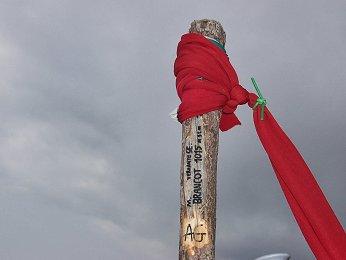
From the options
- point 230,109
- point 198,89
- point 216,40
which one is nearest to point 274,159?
point 230,109

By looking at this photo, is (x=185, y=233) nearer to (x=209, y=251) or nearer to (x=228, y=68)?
(x=209, y=251)

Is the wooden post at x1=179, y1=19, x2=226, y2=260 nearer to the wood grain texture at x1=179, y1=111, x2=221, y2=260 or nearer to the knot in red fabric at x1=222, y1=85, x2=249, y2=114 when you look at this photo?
the wood grain texture at x1=179, y1=111, x2=221, y2=260

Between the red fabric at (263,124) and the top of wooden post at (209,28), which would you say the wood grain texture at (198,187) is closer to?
the red fabric at (263,124)

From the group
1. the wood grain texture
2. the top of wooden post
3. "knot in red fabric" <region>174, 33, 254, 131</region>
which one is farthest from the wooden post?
the top of wooden post

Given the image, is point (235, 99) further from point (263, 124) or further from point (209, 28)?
point (209, 28)

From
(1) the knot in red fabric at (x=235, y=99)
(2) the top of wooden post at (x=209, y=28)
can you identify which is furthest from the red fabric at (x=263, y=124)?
(2) the top of wooden post at (x=209, y=28)

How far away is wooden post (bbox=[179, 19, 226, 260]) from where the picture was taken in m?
4.18

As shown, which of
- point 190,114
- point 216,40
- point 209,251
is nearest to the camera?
point 209,251

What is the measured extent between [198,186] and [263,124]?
1009mm

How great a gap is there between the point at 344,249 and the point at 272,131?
128 centimetres

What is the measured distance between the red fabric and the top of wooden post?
0.11 metres

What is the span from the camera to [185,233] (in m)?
4.22

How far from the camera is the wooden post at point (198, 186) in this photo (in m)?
4.18

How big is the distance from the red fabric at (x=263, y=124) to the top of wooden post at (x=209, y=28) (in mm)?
109
